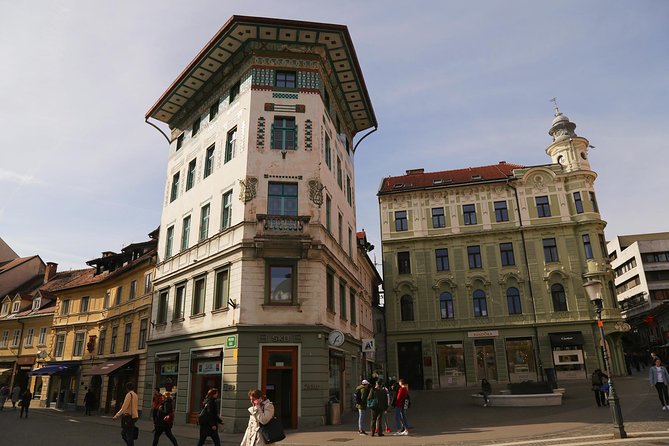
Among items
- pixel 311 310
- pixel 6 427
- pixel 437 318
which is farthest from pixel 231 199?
pixel 437 318

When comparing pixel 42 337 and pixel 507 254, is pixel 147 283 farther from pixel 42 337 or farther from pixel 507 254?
pixel 507 254


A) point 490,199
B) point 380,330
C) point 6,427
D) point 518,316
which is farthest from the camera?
point 380,330

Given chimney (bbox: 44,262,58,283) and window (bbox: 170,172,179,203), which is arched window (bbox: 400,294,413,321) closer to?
window (bbox: 170,172,179,203)

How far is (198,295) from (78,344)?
20.7 metres

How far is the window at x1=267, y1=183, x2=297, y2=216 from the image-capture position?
834 inches

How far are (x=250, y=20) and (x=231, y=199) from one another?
886 centimetres

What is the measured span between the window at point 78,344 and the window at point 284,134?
26176 mm

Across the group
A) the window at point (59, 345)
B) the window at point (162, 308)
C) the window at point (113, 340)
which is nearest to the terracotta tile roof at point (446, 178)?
the window at point (162, 308)

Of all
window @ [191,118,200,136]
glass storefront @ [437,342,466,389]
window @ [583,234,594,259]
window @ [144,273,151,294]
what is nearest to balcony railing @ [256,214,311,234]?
window @ [191,118,200,136]

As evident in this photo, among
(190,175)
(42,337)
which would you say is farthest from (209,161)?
(42,337)

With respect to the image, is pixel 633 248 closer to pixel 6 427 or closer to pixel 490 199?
pixel 490 199

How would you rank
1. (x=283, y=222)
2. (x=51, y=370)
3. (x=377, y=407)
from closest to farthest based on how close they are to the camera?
(x=377, y=407)
(x=283, y=222)
(x=51, y=370)

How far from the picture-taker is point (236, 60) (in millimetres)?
24312

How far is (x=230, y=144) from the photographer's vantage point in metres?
23.6
